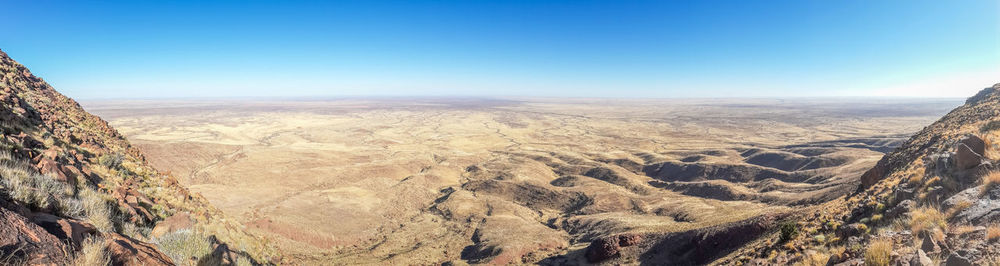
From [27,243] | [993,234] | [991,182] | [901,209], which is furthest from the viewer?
[901,209]

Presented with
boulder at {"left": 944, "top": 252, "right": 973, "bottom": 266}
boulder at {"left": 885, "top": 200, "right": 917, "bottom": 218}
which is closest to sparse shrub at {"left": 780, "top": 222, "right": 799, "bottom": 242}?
boulder at {"left": 885, "top": 200, "right": 917, "bottom": 218}

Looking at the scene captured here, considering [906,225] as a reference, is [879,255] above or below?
above

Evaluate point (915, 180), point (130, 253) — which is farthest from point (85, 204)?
point (915, 180)

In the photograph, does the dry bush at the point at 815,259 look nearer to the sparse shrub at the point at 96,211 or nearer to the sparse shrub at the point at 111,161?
the sparse shrub at the point at 96,211

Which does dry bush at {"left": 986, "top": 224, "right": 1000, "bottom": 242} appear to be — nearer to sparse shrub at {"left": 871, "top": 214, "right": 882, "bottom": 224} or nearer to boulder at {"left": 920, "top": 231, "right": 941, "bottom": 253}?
boulder at {"left": 920, "top": 231, "right": 941, "bottom": 253}

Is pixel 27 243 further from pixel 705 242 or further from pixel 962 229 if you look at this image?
pixel 705 242
